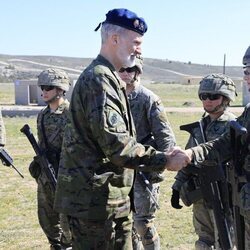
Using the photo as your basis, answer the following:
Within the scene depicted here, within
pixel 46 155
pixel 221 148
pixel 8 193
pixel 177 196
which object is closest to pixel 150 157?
pixel 221 148

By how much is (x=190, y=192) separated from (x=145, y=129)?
919mm

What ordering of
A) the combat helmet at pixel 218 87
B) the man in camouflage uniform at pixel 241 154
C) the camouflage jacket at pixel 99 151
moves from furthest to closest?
the combat helmet at pixel 218 87 < the man in camouflage uniform at pixel 241 154 < the camouflage jacket at pixel 99 151

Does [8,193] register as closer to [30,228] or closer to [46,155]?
[30,228]

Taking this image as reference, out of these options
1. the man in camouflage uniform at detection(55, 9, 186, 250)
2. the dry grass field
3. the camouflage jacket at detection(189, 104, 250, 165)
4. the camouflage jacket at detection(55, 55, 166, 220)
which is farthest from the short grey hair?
the dry grass field

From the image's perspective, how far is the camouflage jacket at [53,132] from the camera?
5641 millimetres

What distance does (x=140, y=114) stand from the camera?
17.3 feet

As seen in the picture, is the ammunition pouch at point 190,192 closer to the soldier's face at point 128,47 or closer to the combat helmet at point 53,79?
the soldier's face at point 128,47

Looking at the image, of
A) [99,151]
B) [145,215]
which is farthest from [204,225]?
[99,151]

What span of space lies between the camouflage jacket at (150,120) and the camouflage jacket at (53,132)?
2.81 feet

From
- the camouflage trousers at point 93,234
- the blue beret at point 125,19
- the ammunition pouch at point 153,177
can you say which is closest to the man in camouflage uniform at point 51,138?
the ammunition pouch at point 153,177

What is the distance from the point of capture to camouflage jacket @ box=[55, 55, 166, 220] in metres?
3.36

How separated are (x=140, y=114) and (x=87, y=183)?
1.89 meters

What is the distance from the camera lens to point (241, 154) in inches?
162

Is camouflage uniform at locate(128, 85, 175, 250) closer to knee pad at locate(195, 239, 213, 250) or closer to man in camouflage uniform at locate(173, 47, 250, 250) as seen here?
knee pad at locate(195, 239, 213, 250)
